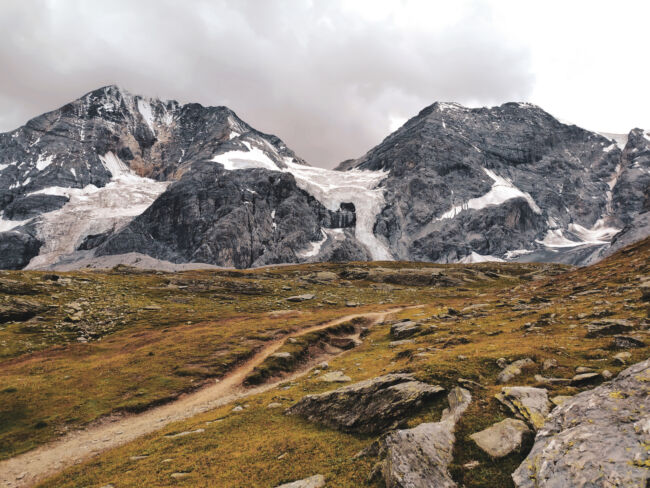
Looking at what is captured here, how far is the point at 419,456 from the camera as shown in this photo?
1288 cm

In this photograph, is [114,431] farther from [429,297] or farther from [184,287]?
[429,297]

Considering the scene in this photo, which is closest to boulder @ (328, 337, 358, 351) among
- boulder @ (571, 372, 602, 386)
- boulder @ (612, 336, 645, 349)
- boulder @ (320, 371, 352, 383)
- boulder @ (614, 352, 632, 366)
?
boulder @ (320, 371, 352, 383)

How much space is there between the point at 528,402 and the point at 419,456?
6033mm

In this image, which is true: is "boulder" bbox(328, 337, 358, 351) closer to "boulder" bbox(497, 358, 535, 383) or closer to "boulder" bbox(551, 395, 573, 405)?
"boulder" bbox(497, 358, 535, 383)

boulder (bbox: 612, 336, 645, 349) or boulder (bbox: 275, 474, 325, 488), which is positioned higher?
boulder (bbox: 612, 336, 645, 349)

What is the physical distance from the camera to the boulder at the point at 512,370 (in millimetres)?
19766

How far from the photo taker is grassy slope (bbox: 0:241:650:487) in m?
16.1

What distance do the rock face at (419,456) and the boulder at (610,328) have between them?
1819 cm

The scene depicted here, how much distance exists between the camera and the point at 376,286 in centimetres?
13200

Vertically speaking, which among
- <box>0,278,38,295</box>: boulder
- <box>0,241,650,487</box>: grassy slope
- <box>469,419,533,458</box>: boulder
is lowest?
<box>0,241,650,487</box>: grassy slope

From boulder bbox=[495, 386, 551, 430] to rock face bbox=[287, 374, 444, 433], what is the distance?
3320 millimetres

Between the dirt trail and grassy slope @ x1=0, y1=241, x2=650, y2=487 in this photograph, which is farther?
the dirt trail

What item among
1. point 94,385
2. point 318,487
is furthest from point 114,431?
point 318,487

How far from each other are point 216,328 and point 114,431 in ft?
103
